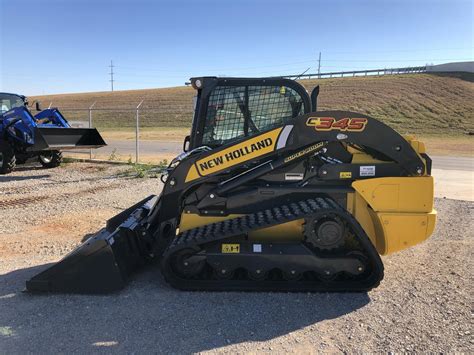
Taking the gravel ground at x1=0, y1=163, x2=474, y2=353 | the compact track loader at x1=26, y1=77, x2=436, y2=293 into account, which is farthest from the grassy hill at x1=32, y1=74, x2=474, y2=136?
the gravel ground at x1=0, y1=163, x2=474, y2=353

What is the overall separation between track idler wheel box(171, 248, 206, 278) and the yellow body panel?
1.78 metres

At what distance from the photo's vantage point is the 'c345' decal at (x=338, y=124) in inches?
174

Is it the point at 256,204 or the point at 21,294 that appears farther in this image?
the point at 256,204

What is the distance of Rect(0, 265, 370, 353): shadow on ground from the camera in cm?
346

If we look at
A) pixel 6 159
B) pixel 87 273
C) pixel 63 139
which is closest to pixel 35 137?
pixel 63 139

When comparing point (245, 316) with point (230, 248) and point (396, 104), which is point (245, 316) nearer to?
Answer: point (230, 248)

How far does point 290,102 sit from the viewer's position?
16.0ft

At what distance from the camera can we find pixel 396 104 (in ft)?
132

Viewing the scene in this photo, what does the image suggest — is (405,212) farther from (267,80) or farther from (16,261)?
(16,261)

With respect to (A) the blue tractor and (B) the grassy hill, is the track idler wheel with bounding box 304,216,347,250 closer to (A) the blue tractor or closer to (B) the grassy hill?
(A) the blue tractor

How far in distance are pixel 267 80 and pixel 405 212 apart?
205 cm

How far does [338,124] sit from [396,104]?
39.0m

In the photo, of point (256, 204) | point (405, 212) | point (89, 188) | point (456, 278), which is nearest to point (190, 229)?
point (256, 204)

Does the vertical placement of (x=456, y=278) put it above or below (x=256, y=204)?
below
